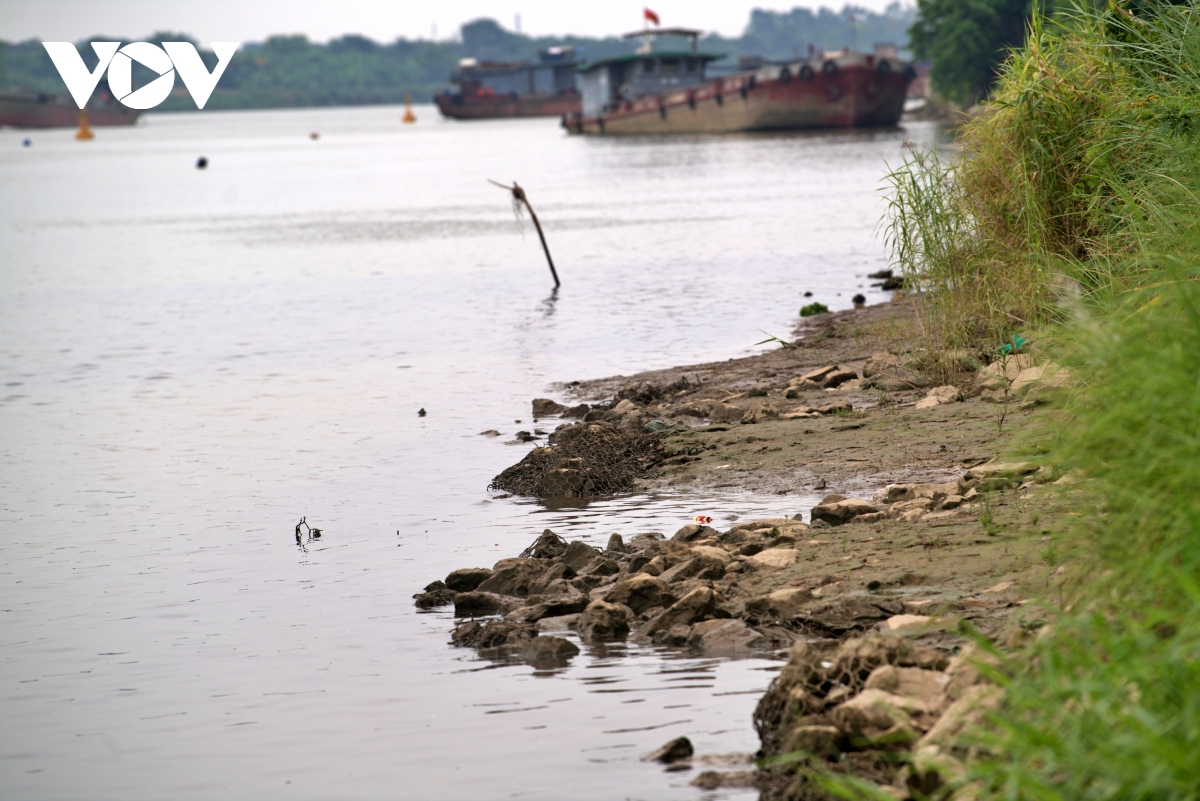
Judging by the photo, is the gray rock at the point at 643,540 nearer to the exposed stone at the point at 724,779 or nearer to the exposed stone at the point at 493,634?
the exposed stone at the point at 493,634

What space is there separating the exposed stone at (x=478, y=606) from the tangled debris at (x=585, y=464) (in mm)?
2642

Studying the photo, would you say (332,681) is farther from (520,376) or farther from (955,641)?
(520,376)

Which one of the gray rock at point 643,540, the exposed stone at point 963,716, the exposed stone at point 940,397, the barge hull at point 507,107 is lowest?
the gray rock at point 643,540

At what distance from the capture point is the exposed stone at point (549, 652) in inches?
281

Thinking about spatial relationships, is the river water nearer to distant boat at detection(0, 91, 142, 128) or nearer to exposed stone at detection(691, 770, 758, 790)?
exposed stone at detection(691, 770, 758, 790)

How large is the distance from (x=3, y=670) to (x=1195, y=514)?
22.0ft

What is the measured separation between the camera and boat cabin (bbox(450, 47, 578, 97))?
486ft

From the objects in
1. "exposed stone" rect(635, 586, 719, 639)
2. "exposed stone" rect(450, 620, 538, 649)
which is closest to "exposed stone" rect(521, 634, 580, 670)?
"exposed stone" rect(450, 620, 538, 649)

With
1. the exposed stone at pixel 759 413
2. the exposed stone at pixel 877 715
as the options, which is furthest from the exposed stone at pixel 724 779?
the exposed stone at pixel 759 413

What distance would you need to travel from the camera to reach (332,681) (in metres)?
7.19

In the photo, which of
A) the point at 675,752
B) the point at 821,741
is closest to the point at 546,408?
the point at 675,752

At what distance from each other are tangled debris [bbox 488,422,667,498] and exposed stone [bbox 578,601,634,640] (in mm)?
3199

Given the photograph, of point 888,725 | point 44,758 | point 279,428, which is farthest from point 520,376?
point 888,725

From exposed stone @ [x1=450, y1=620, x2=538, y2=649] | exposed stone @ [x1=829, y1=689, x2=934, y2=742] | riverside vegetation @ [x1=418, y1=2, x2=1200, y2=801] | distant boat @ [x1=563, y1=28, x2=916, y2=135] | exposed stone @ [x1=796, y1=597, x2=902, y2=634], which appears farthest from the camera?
distant boat @ [x1=563, y1=28, x2=916, y2=135]
